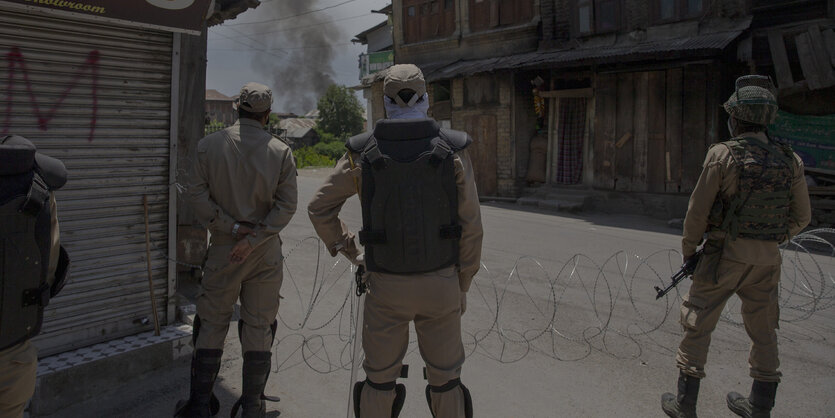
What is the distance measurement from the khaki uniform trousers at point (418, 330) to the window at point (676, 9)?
11938mm

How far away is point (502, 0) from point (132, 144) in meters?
14.0

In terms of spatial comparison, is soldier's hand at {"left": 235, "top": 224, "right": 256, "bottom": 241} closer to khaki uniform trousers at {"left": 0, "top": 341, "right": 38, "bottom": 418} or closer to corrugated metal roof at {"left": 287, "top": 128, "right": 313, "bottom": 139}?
khaki uniform trousers at {"left": 0, "top": 341, "right": 38, "bottom": 418}

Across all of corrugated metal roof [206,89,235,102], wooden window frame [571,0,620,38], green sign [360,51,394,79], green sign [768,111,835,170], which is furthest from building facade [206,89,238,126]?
green sign [768,111,835,170]

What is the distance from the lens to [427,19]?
19094 mm

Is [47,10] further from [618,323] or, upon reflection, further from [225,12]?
[618,323]

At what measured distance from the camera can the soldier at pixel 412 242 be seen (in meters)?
2.89

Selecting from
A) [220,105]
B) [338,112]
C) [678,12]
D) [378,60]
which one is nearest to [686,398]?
[678,12]

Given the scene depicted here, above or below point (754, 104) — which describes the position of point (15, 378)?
below

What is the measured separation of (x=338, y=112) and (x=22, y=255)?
5046 cm

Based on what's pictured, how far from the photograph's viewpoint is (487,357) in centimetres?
466

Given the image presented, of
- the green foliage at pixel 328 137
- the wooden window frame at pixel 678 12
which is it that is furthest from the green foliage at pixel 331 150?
the wooden window frame at pixel 678 12

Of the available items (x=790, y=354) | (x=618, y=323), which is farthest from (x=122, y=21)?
(x=790, y=354)

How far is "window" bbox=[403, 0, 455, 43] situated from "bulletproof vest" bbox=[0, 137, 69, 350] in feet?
55.7

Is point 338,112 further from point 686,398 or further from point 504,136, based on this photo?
point 686,398
